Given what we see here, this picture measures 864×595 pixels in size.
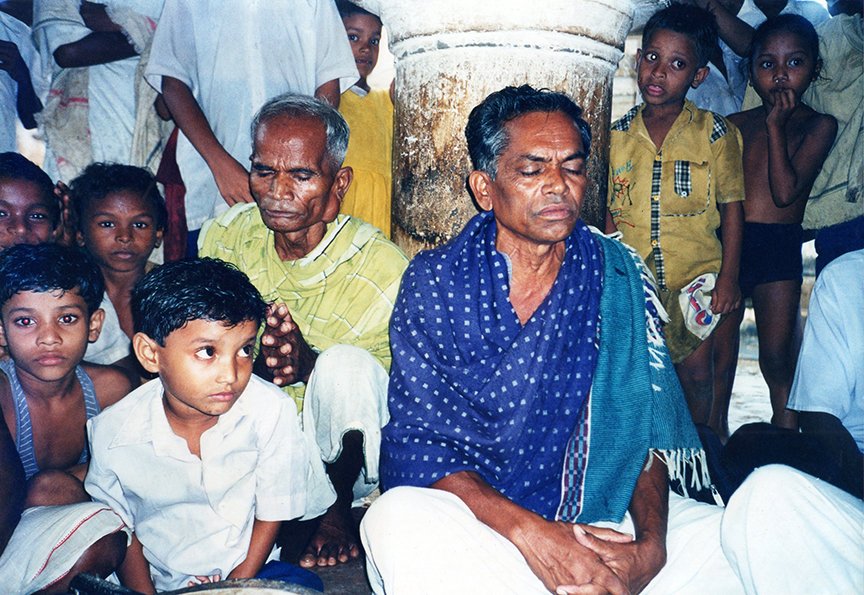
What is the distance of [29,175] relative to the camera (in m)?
3.27

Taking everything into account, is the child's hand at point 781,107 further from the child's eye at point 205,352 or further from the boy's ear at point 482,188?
the child's eye at point 205,352

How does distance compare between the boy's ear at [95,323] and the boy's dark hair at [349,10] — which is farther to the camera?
the boy's dark hair at [349,10]

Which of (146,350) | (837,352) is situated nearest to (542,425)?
(837,352)

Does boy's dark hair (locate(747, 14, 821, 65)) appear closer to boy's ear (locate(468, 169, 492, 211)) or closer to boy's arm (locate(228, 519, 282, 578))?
boy's ear (locate(468, 169, 492, 211))

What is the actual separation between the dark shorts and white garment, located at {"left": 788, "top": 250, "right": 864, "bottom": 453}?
127 cm

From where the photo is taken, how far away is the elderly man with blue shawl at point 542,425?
1966 mm

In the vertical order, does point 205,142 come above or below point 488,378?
above

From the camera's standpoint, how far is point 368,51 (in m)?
4.11

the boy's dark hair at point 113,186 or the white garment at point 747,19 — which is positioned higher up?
the white garment at point 747,19

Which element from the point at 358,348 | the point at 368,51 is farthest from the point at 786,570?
the point at 368,51

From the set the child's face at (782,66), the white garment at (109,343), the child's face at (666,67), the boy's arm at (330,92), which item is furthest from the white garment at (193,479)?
the child's face at (782,66)

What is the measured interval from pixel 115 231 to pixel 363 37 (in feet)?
5.38

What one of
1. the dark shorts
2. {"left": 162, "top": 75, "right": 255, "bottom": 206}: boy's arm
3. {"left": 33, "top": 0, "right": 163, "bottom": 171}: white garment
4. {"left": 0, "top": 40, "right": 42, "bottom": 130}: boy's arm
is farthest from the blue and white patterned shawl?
{"left": 0, "top": 40, "right": 42, "bottom": 130}: boy's arm

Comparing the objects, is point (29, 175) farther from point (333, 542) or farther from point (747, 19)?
point (747, 19)
